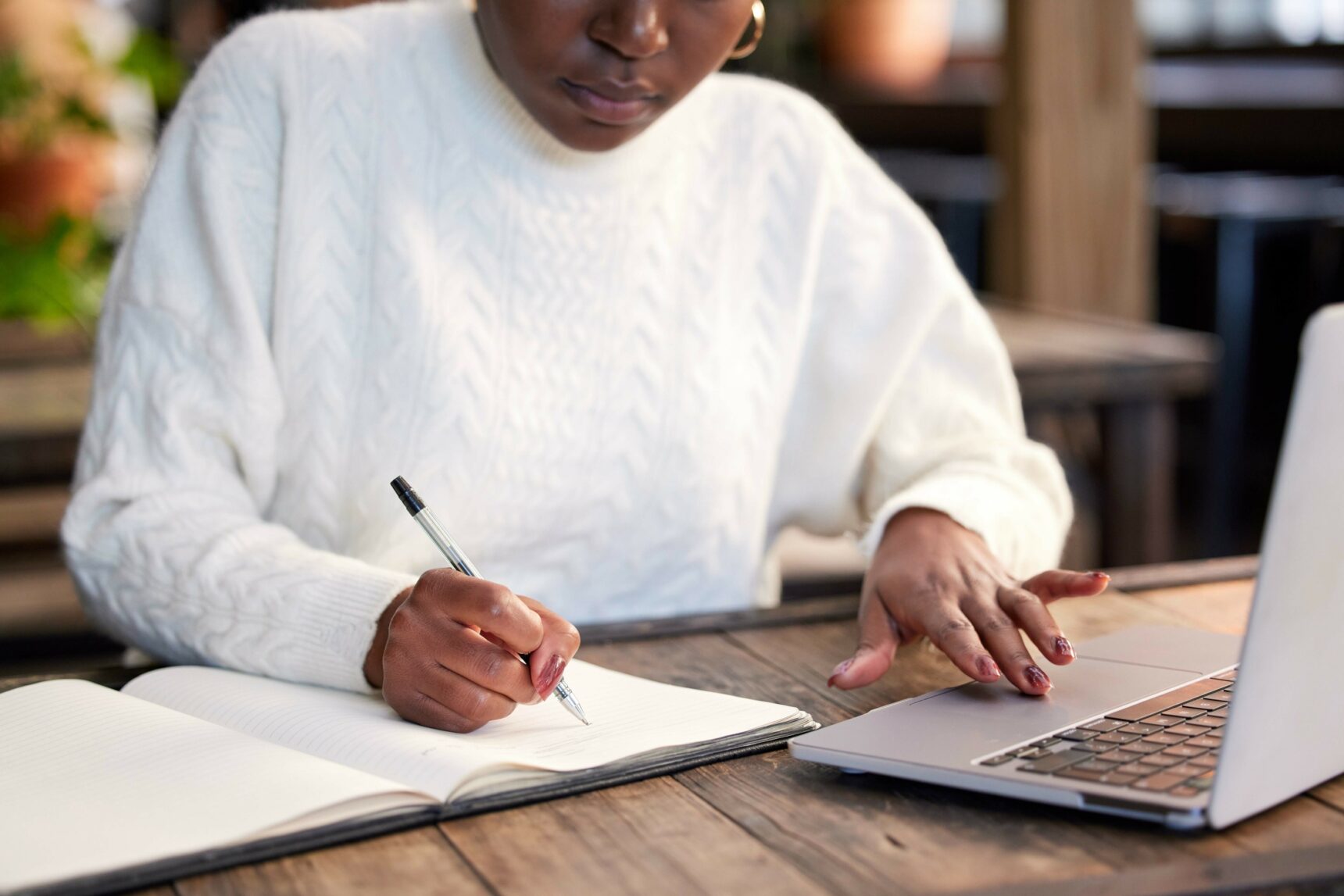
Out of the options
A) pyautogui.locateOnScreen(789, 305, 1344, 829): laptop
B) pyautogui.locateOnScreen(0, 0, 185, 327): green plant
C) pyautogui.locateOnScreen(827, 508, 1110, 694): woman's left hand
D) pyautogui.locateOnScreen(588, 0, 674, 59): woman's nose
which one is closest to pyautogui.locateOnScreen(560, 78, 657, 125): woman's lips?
pyautogui.locateOnScreen(588, 0, 674, 59): woman's nose

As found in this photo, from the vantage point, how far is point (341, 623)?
0.94 m

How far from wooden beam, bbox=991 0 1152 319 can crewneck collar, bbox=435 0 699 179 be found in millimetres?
1665

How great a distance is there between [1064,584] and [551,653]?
36cm

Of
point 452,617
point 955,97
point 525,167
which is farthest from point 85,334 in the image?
point 955,97

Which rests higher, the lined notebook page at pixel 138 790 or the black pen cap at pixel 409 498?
the black pen cap at pixel 409 498

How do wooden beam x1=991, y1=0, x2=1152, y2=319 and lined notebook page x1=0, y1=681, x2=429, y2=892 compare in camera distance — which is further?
wooden beam x1=991, y1=0, x2=1152, y2=319

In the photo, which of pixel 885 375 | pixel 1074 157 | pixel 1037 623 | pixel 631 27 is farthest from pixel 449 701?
pixel 1074 157

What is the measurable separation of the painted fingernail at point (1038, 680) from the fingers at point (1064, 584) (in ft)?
0.29

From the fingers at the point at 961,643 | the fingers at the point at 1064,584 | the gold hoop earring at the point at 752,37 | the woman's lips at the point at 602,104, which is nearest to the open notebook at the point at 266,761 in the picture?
the fingers at the point at 961,643

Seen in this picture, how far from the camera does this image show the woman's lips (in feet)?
3.53

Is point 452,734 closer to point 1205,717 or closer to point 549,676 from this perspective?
point 549,676

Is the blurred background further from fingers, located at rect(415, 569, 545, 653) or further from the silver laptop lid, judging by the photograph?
the silver laptop lid

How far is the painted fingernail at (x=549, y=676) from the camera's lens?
0.83 meters

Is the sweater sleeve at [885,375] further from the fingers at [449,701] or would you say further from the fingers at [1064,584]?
the fingers at [449,701]
